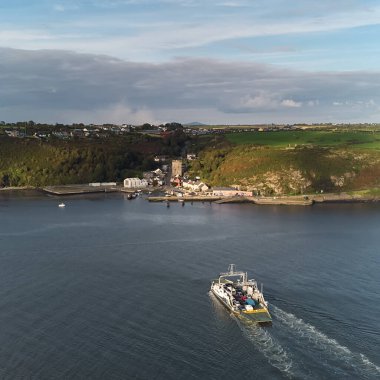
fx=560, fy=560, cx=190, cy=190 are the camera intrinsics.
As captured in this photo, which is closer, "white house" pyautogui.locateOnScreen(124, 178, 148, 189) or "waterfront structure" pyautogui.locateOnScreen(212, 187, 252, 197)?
"waterfront structure" pyautogui.locateOnScreen(212, 187, 252, 197)

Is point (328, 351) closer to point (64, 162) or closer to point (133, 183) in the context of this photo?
point (133, 183)

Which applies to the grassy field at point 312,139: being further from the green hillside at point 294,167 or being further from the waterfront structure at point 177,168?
the waterfront structure at point 177,168

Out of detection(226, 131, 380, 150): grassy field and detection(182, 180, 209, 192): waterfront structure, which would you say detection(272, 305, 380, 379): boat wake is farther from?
detection(226, 131, 380, 150): grassy field

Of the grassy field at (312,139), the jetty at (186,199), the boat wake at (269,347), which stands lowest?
the boat wake at (269,347)

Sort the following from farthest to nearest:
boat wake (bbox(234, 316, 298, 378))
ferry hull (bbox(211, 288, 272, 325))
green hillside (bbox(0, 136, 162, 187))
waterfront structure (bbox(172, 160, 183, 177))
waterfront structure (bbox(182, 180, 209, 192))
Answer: waterfront structure (bbox(172, 160, 183, 177))
green hillside (bbox(0, 136, 162, 187))
waterfront structure (bbox(182, 180, 209, 192))
ferry hull (bbox(211, 288, 272, 325))
boat wake (bbox(234, 316, 298, 378))

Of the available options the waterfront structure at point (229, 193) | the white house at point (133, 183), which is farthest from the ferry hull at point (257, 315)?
the white house at point (133, 183)

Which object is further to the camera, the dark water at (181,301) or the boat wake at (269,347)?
the dark water at (181,301)

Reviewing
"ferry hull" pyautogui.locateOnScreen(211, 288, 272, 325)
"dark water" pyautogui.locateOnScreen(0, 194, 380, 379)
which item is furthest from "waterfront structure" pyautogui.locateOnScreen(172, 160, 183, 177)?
"ferry hull" pyautogui.locateOnScreen(211, 288, 272, 325)
